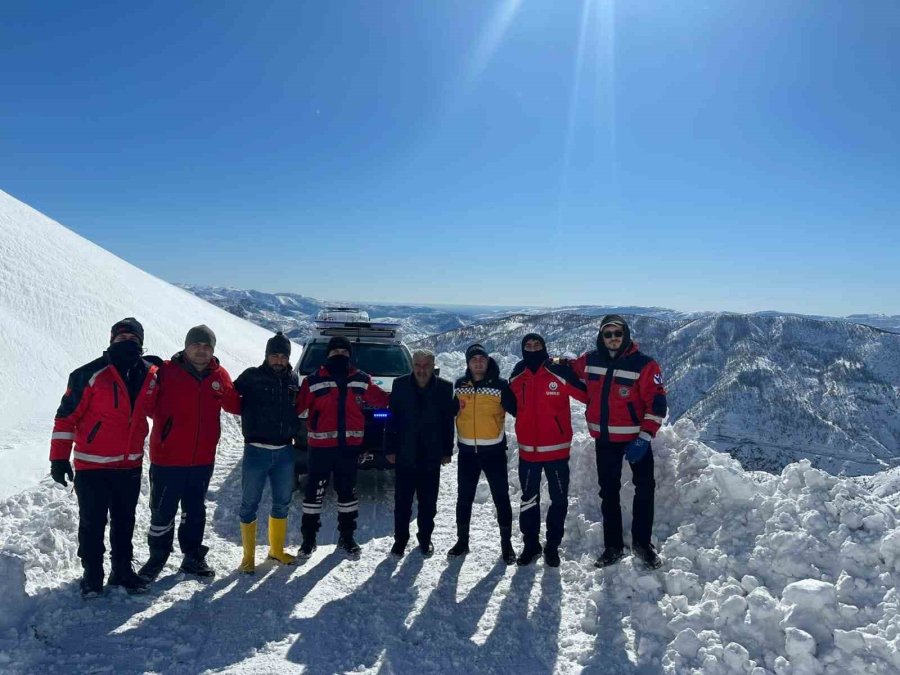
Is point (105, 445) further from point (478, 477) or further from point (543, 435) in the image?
point (543, 435)

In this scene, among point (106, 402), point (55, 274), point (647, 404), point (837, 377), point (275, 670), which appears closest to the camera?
→ point (275, 670)

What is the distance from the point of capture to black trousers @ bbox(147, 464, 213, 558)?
14.1ft

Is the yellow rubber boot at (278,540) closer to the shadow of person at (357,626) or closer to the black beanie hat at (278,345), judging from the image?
the shadow of person at (357,626)

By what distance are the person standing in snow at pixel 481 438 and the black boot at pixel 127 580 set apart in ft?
8.39

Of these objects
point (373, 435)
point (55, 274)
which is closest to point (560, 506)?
point (373, 435)

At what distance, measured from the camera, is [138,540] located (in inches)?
203

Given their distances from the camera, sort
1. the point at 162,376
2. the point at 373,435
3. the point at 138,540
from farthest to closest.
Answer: the point at 373,435, the point at 138,540, the point at 162,376

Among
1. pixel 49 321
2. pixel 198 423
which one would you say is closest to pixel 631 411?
pixel 198 423

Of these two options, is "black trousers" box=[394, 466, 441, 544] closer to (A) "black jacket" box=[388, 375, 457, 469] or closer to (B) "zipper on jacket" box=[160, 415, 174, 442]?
(A) "black jacket" box=[388, 375, 457, 469]

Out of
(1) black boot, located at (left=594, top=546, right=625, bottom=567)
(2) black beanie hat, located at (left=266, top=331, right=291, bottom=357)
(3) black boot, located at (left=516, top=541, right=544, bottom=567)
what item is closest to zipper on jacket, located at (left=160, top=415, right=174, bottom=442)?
(2) black beanie hat, located at (left=266, top=331, right=291, bottom=357)

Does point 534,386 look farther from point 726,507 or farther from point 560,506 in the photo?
point 726,507

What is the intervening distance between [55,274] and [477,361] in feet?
47.5

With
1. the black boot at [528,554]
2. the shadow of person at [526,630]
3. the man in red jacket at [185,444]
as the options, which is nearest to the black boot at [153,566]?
the man in red jacket at [185,444]

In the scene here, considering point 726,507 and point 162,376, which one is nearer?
point 162,376
